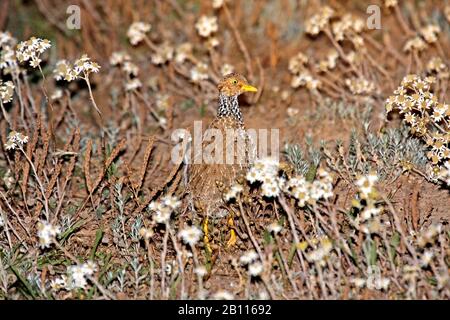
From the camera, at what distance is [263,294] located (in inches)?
135

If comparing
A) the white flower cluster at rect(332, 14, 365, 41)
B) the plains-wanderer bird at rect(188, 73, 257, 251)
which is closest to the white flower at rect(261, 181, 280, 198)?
the plains-wanderer bird at rect(188, 73, 257, 251)

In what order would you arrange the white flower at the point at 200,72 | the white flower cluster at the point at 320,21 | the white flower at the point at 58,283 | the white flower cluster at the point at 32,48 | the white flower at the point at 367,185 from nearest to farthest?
the white flower at the point at 367,185 < the white flower at the point at 58,283 < the white flower cluster at the point at 32,48 < the white flower cluster at the point at 320,21 < the white flower at the point at 200,72

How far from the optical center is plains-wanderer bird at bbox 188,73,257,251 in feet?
13.6

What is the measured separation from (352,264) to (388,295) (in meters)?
0.30

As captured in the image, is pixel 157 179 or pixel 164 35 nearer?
pixel 157 179

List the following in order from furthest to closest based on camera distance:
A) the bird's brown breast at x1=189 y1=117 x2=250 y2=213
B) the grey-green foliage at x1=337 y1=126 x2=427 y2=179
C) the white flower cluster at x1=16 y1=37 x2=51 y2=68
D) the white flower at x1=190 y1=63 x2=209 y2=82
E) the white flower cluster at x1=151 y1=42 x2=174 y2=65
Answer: the white flower cluster at x1=151 y1=42 x2=174 y2=65 < the white flower at x1=190 y1=63 x2=209 y2=82 < the grey-green foliage at x1=337 y1=126 x2=427 y2=179 < the bird's brown breast at x1=189 y1=117 x2=250 y2=213 < the white flower cluster at x1=16 y1=37 x2=51 y2=68

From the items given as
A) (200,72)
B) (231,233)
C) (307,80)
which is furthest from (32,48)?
(307,80)

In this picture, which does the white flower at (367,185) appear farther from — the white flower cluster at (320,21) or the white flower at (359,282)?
the white flower cluster at (320,21)

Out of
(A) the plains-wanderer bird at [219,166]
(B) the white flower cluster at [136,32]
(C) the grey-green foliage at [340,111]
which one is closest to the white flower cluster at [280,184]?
(A) the plains-wanderer bird at [219,166]

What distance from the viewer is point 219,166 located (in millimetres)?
4133

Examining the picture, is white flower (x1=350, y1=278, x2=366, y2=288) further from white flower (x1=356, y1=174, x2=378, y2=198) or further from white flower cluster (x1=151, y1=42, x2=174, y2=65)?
white flower cluster (x1=151, y1=42, x2=174, y2=65)

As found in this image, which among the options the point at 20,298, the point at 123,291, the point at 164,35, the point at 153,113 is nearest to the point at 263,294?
the point at 123,291

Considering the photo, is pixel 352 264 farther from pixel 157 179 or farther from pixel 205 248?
pixel 157 179

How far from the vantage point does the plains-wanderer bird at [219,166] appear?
4137 millimetres
